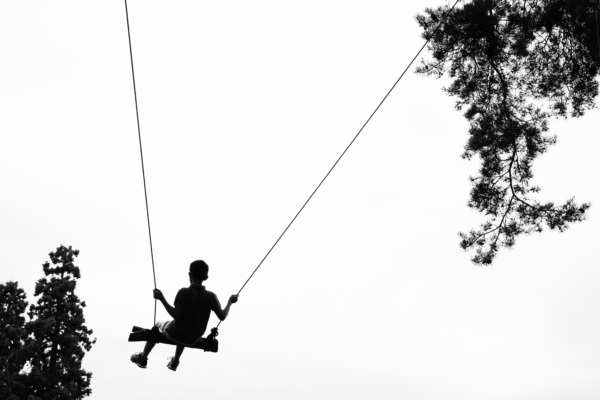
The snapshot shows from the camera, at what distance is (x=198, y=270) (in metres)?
7.07

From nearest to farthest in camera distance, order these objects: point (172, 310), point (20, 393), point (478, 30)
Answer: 1. point (172, 310)
2. point (478, 30)
3. point (20, 393)

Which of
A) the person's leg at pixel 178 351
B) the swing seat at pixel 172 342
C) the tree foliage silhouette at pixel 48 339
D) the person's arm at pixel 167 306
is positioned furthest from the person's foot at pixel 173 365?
the tree foliage silhouette at pixel 48 339

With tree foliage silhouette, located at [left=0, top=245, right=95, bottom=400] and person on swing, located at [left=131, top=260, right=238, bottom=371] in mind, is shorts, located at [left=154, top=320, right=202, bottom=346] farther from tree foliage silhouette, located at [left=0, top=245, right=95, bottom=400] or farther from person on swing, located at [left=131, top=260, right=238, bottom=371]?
tree foliage silhouette, located at [left=0, top=245, right=95, bottom=400]

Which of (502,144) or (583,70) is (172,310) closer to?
(502,144)

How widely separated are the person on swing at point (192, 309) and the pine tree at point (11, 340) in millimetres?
18445

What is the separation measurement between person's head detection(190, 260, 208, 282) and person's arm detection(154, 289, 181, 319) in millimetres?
361

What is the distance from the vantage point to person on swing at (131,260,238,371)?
699 cm

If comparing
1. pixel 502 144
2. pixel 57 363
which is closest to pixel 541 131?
pixel 502 144

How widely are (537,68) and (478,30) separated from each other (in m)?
1.17

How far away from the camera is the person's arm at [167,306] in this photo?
22.2 ft

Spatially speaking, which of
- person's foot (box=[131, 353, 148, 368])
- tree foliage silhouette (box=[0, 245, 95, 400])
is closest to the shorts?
Answer: person's foot (box=[131, 353, 148, 368])

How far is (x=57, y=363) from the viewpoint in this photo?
24625 millimetres

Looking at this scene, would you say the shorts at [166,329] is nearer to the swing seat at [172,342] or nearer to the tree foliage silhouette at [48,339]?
the swing seat at [172,342]

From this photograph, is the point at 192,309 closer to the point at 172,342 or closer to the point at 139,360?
the point at 172,342
